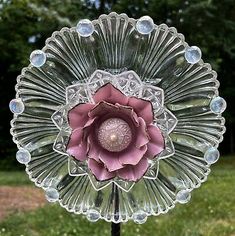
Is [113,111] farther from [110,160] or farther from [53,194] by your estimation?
[53,194]

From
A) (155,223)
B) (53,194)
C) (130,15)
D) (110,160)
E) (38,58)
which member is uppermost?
(130,15)

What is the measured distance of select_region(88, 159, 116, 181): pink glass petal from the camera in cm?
145

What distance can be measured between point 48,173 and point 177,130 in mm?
357

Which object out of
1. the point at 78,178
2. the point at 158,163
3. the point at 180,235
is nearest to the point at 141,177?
the point at 158,163

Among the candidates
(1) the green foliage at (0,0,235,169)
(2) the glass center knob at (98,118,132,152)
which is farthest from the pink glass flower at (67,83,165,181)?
(1) the green foliage at (0,0,235,169)

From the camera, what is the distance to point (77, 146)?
1472 millimetres

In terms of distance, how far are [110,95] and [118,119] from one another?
66 mm

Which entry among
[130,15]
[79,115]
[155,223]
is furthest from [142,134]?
[130,15]

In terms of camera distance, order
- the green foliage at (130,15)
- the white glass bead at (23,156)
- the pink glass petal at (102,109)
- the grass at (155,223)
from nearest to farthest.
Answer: the pink glass petal at (102,109) → the white glass bead at (23,156) → the grass at (155,223) → the green foliage at (130,15)

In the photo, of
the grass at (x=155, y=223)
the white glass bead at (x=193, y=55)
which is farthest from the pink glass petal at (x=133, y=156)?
the grass at (x=155, y=223)

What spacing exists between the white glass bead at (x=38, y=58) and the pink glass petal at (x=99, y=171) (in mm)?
281

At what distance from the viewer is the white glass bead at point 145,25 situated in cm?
147

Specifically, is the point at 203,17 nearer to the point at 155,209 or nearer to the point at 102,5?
the point at 102,5

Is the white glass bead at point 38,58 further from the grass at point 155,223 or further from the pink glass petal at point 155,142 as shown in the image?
the grass at point 155,223
